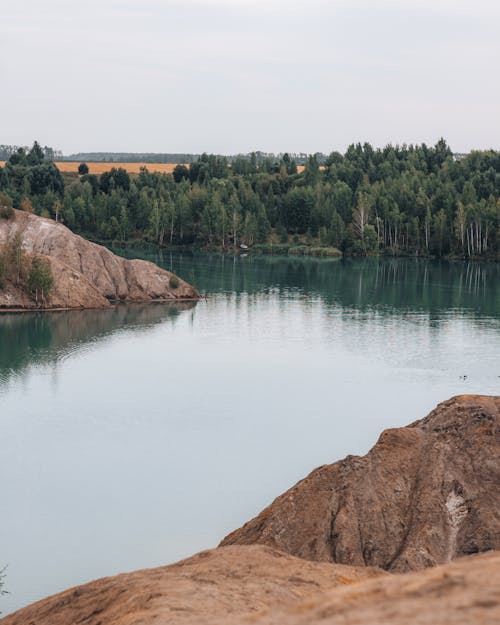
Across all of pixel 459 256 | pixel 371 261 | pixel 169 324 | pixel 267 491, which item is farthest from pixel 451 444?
pixel 459 256

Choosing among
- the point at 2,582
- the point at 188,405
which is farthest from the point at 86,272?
the point at 2,582

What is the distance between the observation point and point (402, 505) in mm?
23938

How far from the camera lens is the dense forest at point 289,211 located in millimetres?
153625

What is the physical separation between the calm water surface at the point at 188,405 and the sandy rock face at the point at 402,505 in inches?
259

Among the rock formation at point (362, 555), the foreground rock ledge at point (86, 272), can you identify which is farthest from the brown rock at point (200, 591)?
the foreground rock ledge at point (86, 272)

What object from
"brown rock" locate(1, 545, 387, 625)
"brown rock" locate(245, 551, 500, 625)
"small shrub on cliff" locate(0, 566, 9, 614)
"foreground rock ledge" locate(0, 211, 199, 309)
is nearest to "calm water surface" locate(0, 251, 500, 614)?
"small shrub on cliff" locate(0, 566, 9, 614)

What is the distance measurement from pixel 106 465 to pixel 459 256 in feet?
401

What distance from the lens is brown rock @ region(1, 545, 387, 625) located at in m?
14.7

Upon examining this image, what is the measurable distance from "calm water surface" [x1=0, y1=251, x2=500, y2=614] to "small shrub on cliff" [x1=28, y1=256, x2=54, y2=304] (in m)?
3.38

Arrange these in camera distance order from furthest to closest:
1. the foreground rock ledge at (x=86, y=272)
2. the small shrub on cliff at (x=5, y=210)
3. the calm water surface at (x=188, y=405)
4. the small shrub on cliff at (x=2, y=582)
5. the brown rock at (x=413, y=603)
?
the small shrub on cliff at (x=5, y=210) → the foreground rock ledge at (x=86, y=272) → the calm water surface at (x=188, y=405) → the small shrub on cliff at (x=2, y=582) → the brown rock at (x=413, y=603)

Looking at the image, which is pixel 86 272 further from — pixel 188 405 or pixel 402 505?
pixel 402 505

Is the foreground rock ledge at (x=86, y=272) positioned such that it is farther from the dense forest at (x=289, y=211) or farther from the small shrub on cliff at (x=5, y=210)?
the dense forest at (x=289, y=211)

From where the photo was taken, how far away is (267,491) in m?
34.4

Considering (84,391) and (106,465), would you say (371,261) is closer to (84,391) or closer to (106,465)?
(84,391)
